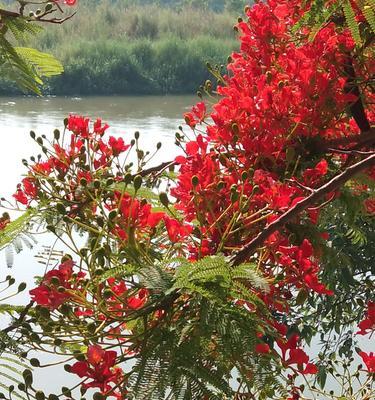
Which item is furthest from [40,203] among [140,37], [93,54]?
[140,37]

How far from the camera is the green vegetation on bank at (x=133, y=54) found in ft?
18.7

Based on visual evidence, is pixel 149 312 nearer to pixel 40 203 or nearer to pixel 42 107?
pixel 40 203

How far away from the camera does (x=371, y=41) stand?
921mm

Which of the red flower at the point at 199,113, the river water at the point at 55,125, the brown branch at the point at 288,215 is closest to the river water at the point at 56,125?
the river water at the point at 55,125

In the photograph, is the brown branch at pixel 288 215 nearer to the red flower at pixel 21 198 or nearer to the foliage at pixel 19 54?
the foliage at pixel 19 54

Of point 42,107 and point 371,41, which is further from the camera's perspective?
point 42,107

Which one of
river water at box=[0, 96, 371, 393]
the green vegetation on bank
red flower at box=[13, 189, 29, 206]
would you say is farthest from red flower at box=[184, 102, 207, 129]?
the green vegetation on bank

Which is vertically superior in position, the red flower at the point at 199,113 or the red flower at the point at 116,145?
the red flower at the point at 199,113

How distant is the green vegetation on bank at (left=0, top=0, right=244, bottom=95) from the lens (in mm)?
5691

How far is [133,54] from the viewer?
241 inches

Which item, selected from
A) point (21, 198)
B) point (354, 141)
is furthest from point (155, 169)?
point (354, 141)

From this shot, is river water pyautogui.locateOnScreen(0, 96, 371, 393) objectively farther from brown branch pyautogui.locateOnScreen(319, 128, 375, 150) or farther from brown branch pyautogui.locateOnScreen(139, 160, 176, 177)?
brown branch pyautogui.locateOnScreen(319, 128, 375, 150)

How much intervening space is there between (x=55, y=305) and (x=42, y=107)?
437 cm

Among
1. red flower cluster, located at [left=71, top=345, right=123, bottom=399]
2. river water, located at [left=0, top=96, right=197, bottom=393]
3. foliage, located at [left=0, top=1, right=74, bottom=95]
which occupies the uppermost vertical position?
foliage, located at [left=0, top=1, right=74, bottom=95]
